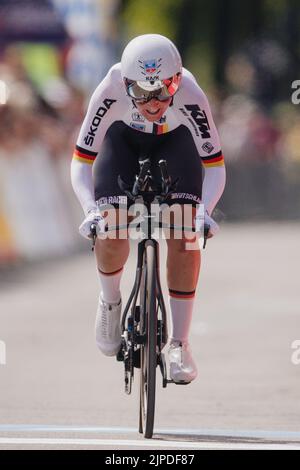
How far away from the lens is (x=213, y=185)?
7.94m

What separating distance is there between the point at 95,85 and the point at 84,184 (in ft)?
58.6

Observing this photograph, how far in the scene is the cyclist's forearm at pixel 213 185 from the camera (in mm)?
7914

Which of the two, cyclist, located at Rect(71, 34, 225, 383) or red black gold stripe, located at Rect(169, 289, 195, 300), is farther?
red black gold stripe, located at Rect(169, 289, 195, 300)

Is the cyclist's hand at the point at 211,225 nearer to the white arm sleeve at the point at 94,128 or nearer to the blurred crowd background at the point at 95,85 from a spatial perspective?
the blurred crowd background at the point at 95,85

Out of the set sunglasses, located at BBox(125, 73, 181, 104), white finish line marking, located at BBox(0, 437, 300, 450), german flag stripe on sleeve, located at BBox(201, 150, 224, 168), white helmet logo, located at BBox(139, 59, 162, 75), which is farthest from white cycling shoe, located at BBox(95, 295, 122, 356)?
white helmet logo, located at BBox(139, 59, 162, 75)

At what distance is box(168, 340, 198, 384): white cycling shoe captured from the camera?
789 centimetres

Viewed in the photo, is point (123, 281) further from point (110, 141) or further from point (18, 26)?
point (18, 26)

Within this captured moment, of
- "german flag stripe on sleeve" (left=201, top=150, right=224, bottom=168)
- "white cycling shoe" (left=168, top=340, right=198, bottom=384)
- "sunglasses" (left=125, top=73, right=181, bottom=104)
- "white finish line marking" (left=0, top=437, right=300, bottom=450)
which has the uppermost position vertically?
"sunglasses" (left=125, top=73, right=181, bottom=104)

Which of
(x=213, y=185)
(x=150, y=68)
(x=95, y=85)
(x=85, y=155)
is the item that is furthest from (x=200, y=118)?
(x=95, y=85)

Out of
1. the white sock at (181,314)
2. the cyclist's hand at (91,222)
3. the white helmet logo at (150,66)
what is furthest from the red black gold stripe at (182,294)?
the white helmet logo at (150,66)

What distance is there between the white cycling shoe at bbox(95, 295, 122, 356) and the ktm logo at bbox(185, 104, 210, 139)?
0.99 metres

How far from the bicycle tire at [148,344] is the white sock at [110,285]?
1.06 ft

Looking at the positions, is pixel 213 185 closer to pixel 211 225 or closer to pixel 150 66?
pixel 211 225

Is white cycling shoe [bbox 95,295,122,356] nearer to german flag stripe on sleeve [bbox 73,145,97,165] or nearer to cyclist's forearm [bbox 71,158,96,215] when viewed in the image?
cyclist's forearm [bbox 71,158,96,215]
